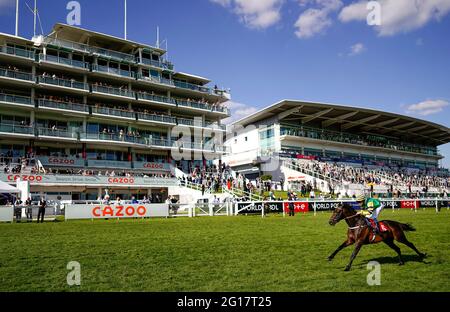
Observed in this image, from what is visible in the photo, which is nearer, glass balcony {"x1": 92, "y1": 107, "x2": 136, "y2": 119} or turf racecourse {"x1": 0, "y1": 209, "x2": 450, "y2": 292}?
turf racecourse {"x1": 0, "y1": 209, "x2": 450, "y2": 292}

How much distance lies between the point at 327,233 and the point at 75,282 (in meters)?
10.8

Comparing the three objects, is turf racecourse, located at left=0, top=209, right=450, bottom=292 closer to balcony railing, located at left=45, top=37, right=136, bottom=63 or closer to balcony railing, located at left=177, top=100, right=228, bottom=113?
balcony railing, located at left=45, top=37, right=136, bottom=63

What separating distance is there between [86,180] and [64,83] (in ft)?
38.8

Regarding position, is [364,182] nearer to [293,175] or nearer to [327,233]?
[293,175]

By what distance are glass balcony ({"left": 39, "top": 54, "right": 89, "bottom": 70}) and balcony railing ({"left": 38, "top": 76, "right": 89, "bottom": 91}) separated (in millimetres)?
1922

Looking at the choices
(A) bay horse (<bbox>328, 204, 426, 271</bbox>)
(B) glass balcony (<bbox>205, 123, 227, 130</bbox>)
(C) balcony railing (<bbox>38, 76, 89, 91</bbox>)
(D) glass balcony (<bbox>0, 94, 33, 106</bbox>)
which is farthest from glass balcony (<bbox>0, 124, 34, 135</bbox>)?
(A) bay horse (<bbox>328, 204, 426, 271</bbox>)

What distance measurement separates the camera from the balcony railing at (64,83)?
42.7m

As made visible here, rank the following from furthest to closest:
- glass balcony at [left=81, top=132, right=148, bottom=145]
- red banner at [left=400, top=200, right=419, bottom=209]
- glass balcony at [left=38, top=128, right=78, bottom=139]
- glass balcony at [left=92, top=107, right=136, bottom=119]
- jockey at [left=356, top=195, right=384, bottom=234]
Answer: glass balcony at [left=92, top=107, right=136, bottom=119] < glass balcony at [left=81, top=132, right=148, bottom=145] < glass balcony at [left=38, top=128, right=78, bottom=139] < red banner at [left=400, top=200, right=419, bottom=209] < jockey at [left=356, top=195, right=384, bottom=234]

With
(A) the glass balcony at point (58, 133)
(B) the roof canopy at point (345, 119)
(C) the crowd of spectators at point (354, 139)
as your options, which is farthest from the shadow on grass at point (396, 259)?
(C) the crowd of spectators at point (354, 139)

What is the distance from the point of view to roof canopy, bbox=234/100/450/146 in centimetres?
6475

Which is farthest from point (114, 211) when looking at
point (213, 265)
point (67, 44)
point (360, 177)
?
point (360, 177)

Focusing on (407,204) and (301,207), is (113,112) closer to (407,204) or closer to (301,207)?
(301,207)

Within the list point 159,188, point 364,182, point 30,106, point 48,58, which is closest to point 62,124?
point 30,106

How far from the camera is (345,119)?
232 feet
